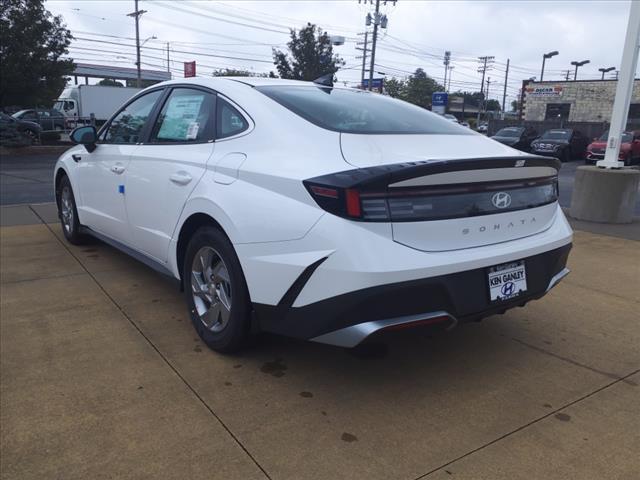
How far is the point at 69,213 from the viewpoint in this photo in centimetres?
563

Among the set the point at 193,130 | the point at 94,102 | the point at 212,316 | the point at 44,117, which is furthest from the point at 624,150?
the point at 94,102

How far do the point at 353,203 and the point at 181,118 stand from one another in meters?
1.84

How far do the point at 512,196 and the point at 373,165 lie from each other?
87cm

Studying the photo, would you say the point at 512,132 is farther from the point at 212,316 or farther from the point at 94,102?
the point at 212,316

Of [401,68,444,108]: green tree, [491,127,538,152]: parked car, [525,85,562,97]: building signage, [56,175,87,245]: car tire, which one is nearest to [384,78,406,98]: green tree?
[401,68,444,108]: green tree

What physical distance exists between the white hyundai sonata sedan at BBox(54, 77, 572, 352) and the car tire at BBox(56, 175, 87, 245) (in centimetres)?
187

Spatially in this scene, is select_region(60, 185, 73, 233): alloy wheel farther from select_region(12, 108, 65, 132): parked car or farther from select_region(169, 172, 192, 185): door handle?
select_region(12, 108, 65, 132): parked car

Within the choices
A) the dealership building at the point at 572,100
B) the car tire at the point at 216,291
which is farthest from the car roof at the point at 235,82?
the dealership building at the point at 572,100

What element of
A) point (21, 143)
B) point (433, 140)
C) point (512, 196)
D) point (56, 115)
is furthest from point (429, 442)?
point (56, 115)

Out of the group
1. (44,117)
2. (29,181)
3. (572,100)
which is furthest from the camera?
(572,100)

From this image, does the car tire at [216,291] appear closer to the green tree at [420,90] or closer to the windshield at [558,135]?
the windshield at [558,135]

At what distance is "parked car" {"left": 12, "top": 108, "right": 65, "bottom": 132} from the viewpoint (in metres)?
24.3

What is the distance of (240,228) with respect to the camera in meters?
2.87

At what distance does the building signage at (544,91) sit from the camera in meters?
48.5
